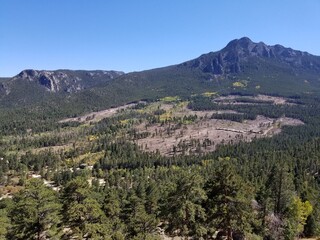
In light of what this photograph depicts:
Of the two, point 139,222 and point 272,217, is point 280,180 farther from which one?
point 139,222

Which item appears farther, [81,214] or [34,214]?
[81,214]

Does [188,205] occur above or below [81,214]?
above

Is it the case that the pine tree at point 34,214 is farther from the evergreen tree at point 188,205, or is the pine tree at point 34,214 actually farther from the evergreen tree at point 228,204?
the evergreen tree at point 228,204

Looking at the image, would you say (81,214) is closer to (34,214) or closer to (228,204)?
(34,214)

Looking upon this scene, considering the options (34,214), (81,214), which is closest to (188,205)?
(81,214)

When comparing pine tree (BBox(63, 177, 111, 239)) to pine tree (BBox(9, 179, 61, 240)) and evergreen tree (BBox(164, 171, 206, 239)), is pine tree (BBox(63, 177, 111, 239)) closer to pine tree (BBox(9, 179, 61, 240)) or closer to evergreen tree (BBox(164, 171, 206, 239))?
pine tree (BBox(9, 179, 61, 240))

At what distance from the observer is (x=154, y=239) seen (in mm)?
46969

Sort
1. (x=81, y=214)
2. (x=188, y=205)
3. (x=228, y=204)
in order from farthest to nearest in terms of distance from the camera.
Result: (x=81, y=214) < (x=188, y=205) < (x=228, y=204)

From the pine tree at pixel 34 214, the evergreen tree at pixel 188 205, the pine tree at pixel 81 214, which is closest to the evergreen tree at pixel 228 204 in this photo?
the evergreen tree at pixel 188 205

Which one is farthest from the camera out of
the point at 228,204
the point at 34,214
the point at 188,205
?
the point at 34,214

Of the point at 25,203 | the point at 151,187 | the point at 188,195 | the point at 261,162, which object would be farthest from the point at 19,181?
the point at 188,195

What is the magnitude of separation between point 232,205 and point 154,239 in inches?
564

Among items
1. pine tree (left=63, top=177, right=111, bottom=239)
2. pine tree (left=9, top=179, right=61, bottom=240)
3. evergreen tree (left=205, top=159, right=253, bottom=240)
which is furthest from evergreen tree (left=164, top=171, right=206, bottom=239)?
pine tree (left=9, top=179, right=61, bottom=240)

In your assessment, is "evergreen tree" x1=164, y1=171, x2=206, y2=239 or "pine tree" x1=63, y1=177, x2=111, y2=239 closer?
"evergreen tree" x1=164, y1=171, x2=206, y2=239
